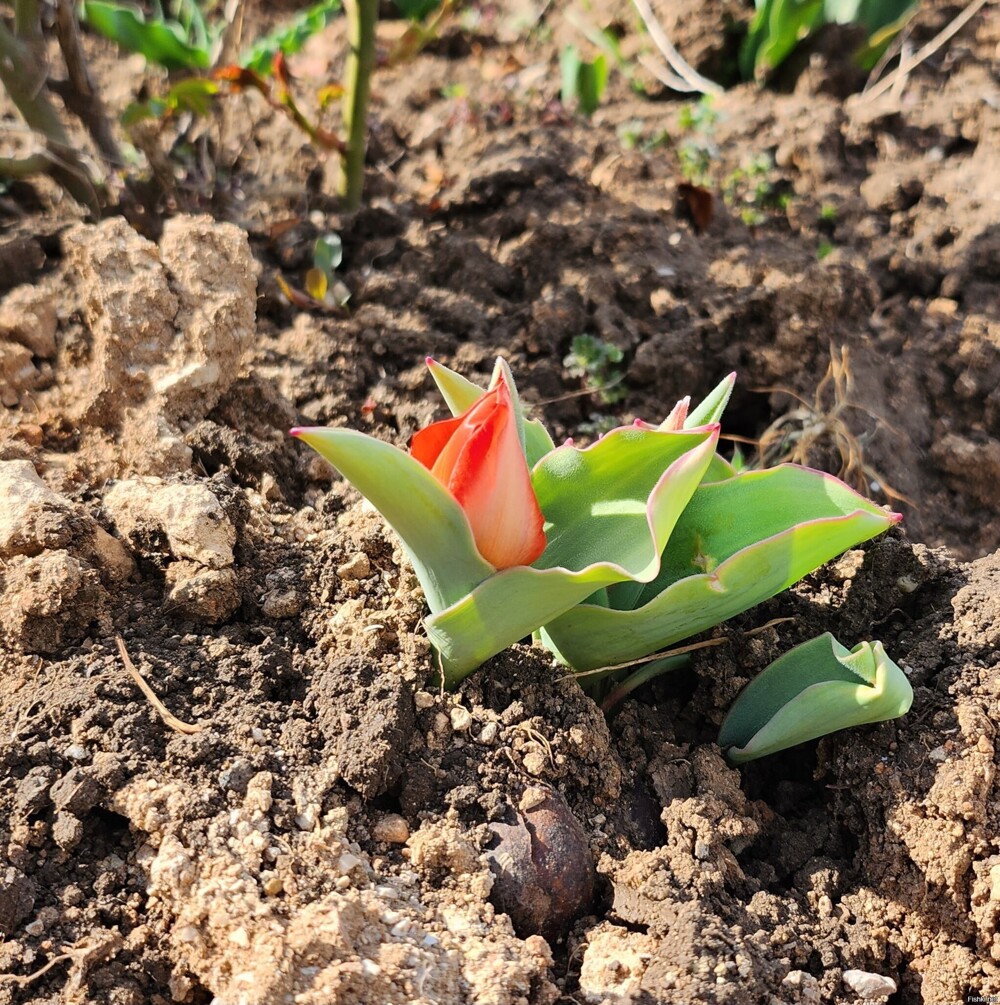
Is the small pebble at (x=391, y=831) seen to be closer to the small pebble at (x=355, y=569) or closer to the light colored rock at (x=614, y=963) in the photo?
the light colored rock at (x=614, y=963)

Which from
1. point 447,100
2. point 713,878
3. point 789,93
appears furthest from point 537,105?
point 713,878

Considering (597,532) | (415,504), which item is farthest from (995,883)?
(415,504)

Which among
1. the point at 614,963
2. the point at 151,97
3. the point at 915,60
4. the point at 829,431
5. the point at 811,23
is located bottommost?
the point at 614,963

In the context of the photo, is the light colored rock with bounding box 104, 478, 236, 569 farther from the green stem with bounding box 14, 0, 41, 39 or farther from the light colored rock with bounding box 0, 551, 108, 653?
the green stem with bounding box 14, 0, 41, 39

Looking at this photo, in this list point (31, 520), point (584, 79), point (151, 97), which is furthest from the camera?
point (584, 79)

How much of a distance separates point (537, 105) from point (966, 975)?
2.91 metres

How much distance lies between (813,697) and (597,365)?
121cm

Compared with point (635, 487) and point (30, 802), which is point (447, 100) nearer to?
point (635, 487)

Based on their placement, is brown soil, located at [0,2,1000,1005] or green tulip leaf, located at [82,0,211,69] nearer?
brown soil, located at [0,2,1000,1005]

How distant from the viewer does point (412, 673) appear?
158cm

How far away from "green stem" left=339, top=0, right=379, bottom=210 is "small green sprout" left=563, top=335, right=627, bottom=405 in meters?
0.86

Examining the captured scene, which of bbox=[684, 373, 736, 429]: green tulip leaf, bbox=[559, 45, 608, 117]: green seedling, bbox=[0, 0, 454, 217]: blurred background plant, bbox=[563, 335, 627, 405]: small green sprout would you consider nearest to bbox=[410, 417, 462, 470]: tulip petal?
bbox=[684, 373, 736, 429]: green tulip leaf

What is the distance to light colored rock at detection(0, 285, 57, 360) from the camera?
7.14 ft

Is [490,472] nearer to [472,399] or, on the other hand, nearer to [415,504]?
[415,504]
